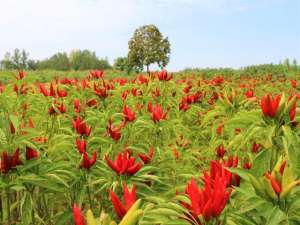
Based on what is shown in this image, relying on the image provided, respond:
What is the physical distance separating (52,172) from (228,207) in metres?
1.13

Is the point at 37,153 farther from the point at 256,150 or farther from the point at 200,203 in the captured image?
the point at 256,150

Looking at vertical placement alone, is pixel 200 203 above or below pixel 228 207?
above

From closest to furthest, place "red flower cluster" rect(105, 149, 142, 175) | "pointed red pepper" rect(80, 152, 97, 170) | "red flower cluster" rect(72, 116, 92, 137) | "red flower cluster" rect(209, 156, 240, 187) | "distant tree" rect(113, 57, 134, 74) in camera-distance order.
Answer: "red flower cluster" rect(209, 156, 240, 187) < "red flower cluster" rect(105, 149, 142, 175) < "pointed red pepper" rect(80, 152, 97, 170) < "red flower cluster" rect(72, 116, 92, 137) < "distant tree" rect(113, 57, 134, 74)

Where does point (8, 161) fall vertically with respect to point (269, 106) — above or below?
below

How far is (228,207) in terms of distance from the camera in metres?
1.95

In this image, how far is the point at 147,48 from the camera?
36.1 meters

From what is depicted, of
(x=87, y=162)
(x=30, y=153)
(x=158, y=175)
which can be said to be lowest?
(x=158, y=175)

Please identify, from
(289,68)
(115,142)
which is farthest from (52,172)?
(289,68)

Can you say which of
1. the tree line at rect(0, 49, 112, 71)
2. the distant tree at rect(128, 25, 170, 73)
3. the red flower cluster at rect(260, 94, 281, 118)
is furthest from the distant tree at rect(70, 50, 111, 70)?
the red flower cluster at rect(260, 94, 281, 118)

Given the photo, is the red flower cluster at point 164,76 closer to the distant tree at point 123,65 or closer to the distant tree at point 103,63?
the distant tree at point 123,65

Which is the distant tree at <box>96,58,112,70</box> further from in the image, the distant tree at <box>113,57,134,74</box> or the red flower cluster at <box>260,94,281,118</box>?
the red flower cluster at <box>260,94,281,118</box>

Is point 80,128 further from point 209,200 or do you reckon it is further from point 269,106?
point 209,200

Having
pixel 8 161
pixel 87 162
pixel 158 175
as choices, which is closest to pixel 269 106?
pixel 158 175

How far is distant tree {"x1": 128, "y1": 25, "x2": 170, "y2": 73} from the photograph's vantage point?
117ft
